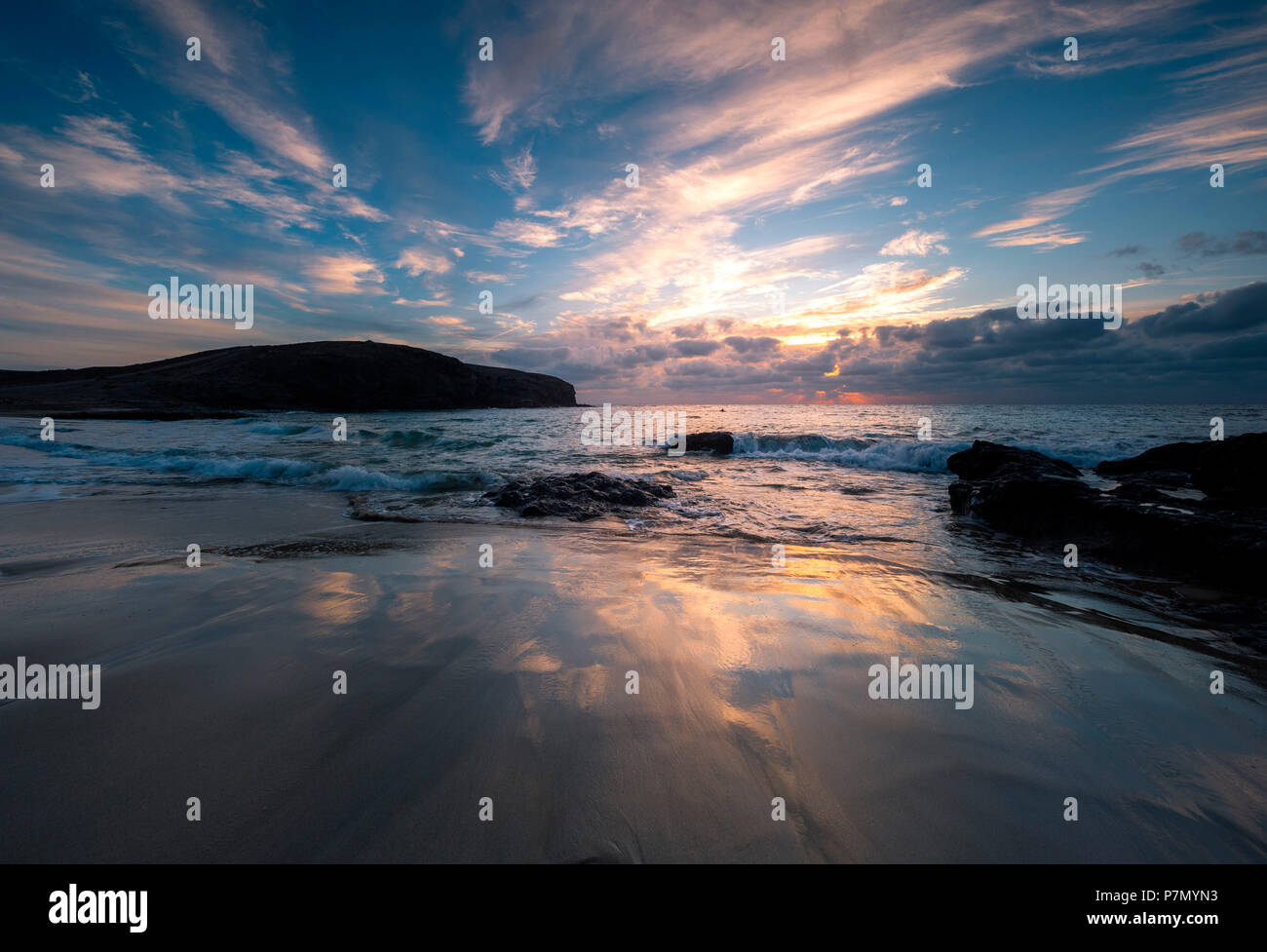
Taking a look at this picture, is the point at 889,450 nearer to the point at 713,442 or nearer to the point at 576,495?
the point at 713,442

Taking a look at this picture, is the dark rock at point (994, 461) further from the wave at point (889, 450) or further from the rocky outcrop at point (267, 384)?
the rocky outcrop at point (267, 384)

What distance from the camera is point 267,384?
6806 centimetres

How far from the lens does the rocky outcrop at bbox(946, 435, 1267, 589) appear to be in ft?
16.7

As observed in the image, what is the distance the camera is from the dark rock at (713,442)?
69.5 feet

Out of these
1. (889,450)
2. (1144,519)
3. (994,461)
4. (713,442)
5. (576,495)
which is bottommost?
(1144,519)

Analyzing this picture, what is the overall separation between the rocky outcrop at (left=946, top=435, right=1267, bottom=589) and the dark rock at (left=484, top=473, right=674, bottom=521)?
229 inches

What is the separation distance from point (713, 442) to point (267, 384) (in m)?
73.4

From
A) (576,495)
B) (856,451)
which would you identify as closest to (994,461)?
(856,451)

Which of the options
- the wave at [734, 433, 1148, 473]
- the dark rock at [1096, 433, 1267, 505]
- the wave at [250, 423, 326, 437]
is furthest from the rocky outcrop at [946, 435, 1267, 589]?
the wave at [250, 423, 326, 437]

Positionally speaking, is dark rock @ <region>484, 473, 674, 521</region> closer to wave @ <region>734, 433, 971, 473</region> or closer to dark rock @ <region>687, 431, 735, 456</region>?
wave @ <region>734, 433, 971, 473</region>
